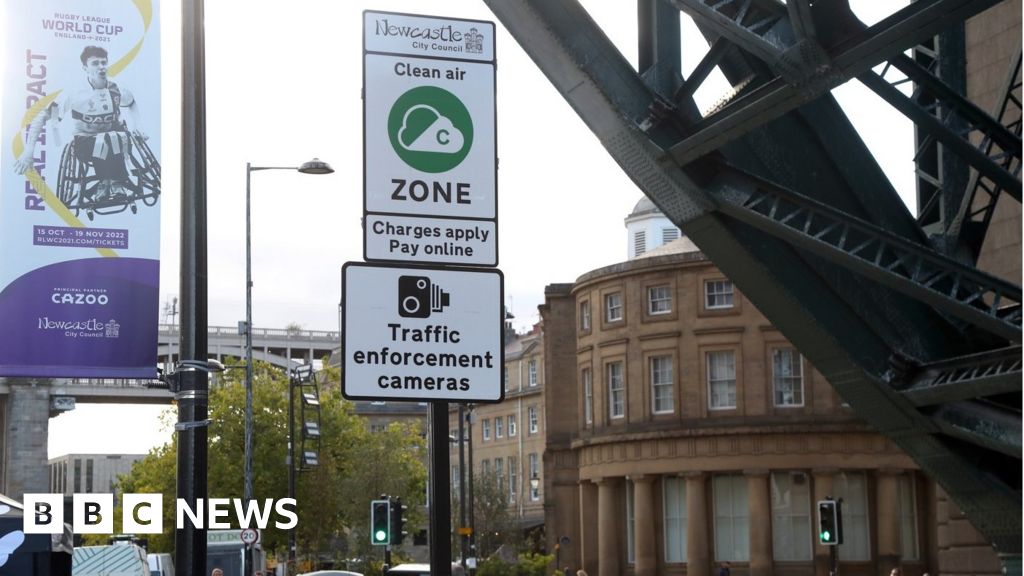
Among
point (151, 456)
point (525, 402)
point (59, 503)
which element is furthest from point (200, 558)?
point (525, 402)

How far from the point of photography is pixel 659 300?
6141 cm

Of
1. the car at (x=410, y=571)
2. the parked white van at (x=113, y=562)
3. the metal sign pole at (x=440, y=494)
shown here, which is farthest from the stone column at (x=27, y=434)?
the metal sign pole at (x=440, y=494)

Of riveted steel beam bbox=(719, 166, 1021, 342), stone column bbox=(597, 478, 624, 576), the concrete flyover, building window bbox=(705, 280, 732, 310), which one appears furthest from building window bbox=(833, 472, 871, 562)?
the concrete flyover

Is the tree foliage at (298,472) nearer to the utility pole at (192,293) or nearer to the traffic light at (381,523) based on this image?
the traffic light at (381,523)

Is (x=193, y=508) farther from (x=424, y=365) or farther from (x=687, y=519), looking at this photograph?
(x=687, y=519)

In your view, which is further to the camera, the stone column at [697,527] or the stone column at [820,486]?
the stone column at [697,527]

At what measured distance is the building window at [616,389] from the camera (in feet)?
204

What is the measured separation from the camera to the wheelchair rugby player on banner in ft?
32.8

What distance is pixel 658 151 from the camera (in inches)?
376

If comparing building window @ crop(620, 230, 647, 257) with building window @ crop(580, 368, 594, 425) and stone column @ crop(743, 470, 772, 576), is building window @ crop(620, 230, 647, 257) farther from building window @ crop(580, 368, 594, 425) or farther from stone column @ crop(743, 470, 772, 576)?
stone column @ crop(743, 470, 772, 576)

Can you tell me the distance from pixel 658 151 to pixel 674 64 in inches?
22.3

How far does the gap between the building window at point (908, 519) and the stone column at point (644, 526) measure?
933 cm

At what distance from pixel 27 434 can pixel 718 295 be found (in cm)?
9404

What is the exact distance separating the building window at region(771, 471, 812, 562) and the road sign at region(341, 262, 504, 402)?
52.9m
